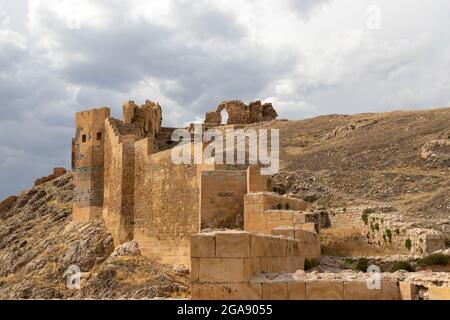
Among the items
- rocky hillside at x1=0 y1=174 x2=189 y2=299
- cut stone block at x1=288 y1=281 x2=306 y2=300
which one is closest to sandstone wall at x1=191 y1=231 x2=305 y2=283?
cut stone block at x1=288 y1=281 x2=306 y2=300

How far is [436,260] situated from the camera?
14281mm

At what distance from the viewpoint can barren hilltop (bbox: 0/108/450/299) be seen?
17.8 meters

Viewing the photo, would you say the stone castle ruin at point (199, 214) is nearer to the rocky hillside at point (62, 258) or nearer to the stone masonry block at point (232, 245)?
the stone masonry block at point (232, 245)

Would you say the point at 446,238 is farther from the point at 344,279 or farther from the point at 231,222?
the point at 344,279

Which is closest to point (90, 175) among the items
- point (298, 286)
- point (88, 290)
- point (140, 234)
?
point (140, 234)

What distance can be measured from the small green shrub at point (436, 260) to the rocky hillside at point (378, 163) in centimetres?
471

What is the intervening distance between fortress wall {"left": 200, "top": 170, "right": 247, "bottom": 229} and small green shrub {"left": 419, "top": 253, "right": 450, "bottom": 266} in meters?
4.69

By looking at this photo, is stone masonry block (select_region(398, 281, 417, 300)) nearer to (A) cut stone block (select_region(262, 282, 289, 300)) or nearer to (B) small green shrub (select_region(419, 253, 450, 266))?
(A) cut stone block (select_region(262, 282, 289, 300))

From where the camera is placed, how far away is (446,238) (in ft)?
55.3

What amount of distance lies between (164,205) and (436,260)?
344 inches

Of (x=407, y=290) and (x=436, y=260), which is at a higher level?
(x=407, y=290)
